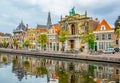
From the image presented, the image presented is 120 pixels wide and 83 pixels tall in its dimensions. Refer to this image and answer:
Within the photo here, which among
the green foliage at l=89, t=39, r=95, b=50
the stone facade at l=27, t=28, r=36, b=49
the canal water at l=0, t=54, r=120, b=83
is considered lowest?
the canal water at l=0, t=54, r=120, b=83

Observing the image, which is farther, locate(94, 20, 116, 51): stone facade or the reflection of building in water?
locate(94, 20, 116, 51): stone facade

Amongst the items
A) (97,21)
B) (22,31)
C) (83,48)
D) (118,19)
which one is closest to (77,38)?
(83,48)

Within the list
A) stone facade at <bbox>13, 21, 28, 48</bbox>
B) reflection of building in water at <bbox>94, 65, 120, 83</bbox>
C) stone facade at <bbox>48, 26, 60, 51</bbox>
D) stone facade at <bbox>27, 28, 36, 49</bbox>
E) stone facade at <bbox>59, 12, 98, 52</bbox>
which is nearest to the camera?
reflection of building in water at <bbox>94, 65, 120, 83</bbox>

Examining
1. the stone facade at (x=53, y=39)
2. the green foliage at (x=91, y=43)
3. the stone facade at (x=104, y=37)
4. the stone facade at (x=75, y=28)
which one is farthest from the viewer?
the stone facade at (x=53, y=39)

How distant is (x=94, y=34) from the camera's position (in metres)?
71.4

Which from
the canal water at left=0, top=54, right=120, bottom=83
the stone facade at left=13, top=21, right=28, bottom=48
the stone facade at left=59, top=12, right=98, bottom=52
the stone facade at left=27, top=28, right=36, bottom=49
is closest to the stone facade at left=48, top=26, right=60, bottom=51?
the stone facade at left=59, top=12, right=98, bottom=52

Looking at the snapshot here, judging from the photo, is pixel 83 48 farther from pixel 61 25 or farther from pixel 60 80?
pixel 60 80

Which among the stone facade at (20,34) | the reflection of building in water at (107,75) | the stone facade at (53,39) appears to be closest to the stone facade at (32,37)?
the stone facade at (20,34)

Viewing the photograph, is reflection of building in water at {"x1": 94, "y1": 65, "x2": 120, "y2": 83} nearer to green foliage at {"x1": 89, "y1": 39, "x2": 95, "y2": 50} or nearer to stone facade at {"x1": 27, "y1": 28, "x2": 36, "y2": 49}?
green foliage at {"x1": 89, "y1": 39, "x2": 95, "y2": 50}

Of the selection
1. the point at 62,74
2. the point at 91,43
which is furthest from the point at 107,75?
the point at 91,43

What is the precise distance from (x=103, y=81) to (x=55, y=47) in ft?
204

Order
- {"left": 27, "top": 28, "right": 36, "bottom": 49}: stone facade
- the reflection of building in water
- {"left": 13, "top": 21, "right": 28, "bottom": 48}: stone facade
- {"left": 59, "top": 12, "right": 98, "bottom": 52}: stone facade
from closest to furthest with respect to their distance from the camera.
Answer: the reflection of building in water < {"left": 59, "top": 12, "right": 98, "bottom": 52}: stone facade < {"left": 27, "top": 28, "right": 36, "bottom": 49}: stone facade < {"left": 13, "top": 21, "right": 28, "bottom": 48}: stone facade

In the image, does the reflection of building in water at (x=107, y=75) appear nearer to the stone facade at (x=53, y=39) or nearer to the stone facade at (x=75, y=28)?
the stone facade at (x=75, y=28)

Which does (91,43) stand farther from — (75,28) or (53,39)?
(53,39)
